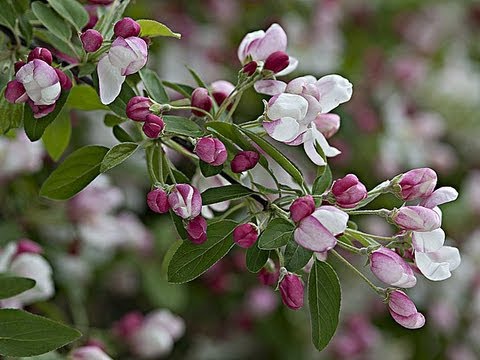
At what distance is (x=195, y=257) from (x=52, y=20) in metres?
0.23

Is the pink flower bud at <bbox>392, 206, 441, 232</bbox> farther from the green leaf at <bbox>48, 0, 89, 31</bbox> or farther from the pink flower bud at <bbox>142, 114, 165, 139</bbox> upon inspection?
the green leaf at <bbox>48, 0, 89, 31</bbox>

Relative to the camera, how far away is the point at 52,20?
2.36 ft

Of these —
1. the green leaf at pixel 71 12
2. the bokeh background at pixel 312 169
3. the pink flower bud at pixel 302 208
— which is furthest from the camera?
the bokeh background at pixel 312 169

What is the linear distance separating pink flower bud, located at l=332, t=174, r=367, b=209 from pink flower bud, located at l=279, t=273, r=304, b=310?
0.07m

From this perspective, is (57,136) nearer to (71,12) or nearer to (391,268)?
(71,12)

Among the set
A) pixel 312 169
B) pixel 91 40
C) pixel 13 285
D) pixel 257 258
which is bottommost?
pixel 312 169

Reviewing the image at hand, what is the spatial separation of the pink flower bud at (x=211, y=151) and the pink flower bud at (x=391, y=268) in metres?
0.13

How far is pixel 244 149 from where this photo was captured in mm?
656

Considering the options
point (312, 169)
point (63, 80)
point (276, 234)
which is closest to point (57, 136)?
point (63, 80)

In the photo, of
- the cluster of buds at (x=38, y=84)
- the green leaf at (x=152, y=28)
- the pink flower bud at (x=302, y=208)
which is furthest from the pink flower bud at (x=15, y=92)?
the pink flower bud at (x=302, y=208)

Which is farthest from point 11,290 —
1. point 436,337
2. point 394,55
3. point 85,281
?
point 394,55

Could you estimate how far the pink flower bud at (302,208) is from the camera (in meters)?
0.60

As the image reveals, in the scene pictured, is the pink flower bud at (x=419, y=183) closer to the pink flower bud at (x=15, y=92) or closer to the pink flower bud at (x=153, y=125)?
the pink flower bud at (x=153, y=125)

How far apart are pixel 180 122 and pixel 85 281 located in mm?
726
